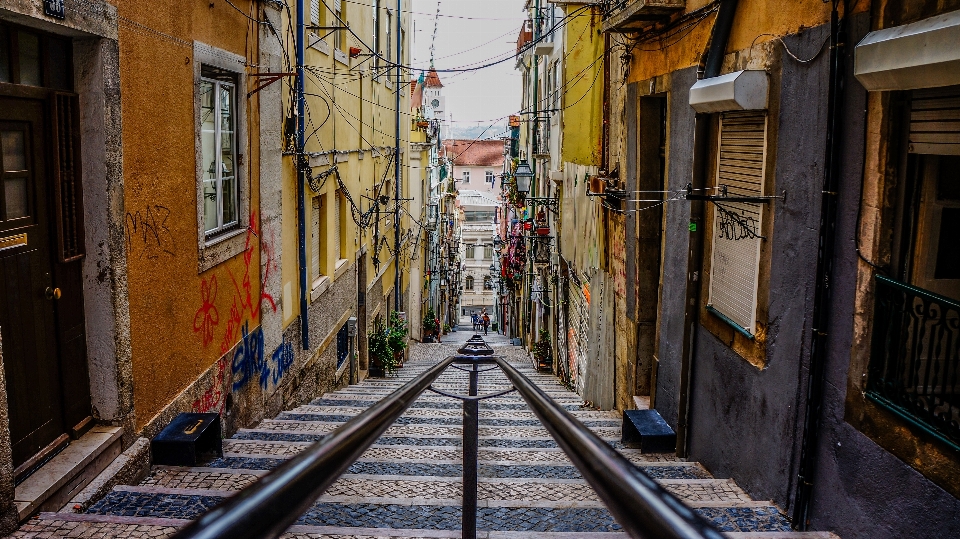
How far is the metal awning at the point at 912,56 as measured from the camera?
10.2ft

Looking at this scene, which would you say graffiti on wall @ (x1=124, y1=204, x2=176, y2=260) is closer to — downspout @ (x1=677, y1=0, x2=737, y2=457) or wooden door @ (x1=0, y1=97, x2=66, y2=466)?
wooden door @ (x1=0, y1=97, x2=66, y2=466)

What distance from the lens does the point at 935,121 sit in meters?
3.56

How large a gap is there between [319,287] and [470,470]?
8.37m

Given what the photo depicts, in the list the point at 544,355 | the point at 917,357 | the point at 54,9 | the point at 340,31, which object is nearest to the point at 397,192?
the point at 544,355

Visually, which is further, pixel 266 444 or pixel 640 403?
pixel 640 403

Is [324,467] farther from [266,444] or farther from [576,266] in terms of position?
[576,266]

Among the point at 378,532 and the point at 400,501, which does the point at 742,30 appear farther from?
the point at 378,532

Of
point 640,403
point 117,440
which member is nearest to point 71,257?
point 117,440

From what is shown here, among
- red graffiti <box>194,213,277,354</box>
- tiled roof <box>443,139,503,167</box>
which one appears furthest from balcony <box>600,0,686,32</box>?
tiled roof <box>443,139,503,167</box>

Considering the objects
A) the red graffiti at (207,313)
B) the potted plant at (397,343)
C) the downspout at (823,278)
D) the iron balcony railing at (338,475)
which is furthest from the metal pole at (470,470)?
the potted plant at (397,343)

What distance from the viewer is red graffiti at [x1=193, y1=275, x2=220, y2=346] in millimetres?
6188

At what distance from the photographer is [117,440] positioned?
15.9 feet

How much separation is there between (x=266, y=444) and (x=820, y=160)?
16.3 feet

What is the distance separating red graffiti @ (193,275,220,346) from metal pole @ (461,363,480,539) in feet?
11.4
